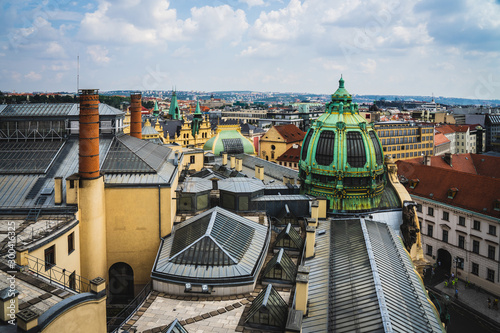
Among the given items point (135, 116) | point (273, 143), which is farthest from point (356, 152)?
point (273, 143)

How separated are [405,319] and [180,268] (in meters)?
13.7

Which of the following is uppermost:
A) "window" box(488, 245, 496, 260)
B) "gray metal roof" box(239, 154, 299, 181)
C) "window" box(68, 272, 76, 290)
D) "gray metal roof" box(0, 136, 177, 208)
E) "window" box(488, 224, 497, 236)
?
"gray metal roof" box(0, 136, 177, 208)

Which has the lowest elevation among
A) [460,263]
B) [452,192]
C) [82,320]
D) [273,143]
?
[460,263]

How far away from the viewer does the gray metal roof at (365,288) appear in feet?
67.6

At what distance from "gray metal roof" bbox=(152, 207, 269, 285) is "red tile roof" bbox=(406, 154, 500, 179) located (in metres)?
51.1

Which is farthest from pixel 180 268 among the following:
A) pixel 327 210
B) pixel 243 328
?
pixel 327 210

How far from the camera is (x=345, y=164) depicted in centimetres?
3962

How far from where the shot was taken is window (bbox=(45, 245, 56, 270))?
999 inches

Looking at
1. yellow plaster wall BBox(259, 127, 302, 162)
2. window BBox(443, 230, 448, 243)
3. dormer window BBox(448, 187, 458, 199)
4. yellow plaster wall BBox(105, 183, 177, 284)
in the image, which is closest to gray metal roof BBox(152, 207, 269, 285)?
yellow plaster wall BBox(105, 183, 177, 284)

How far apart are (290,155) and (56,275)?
70.0m

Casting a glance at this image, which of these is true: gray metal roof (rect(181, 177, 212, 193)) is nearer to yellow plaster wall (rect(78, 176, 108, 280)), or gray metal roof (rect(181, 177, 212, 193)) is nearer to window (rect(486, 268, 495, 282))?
yellow plaster wall (rect(78, 176, 108, 280))

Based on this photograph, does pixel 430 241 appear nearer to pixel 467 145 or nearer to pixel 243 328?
pixel 243 328

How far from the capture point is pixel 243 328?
22.5 meters

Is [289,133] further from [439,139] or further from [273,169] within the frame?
[439,139]
